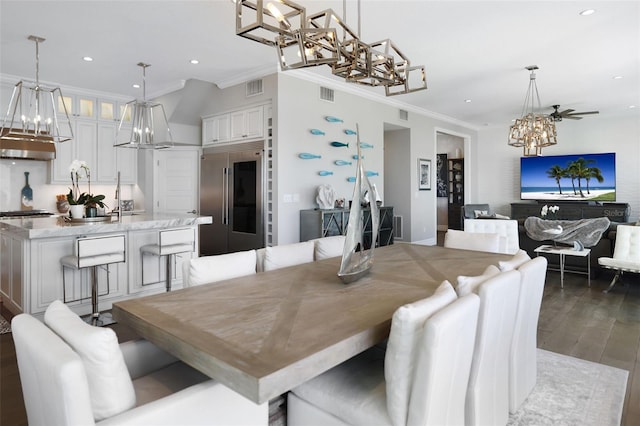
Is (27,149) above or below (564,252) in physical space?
above

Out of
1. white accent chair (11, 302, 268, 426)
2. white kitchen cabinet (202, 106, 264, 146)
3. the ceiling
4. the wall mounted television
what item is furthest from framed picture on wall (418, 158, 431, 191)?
white accent chair (11, 302, 268, 426)

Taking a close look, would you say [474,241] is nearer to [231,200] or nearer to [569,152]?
[231,200]

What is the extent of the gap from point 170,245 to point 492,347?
3.12m

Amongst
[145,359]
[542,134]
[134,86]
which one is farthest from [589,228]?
[134,86]

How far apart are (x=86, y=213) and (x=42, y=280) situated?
814 millimetres

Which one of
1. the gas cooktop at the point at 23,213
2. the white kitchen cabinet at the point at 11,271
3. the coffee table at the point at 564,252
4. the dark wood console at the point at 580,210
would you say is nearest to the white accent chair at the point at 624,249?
→ the coffee table at the point at 564,252

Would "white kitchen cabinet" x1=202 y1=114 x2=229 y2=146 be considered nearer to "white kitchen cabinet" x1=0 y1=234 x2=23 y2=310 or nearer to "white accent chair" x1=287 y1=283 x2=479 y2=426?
"white kitchen cabinet" x1=0 y1=234 x2=23 y2=310

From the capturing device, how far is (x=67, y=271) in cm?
363

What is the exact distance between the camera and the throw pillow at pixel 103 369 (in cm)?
112

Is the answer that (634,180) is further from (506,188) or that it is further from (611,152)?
(506,188)

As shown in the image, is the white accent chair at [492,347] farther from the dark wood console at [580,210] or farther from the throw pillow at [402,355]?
the dark wood console at [580,210]

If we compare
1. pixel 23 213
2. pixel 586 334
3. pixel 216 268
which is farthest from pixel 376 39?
pixel 23 213

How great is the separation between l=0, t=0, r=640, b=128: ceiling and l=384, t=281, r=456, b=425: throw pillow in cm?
263

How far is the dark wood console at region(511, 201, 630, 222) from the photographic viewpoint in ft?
26.4
